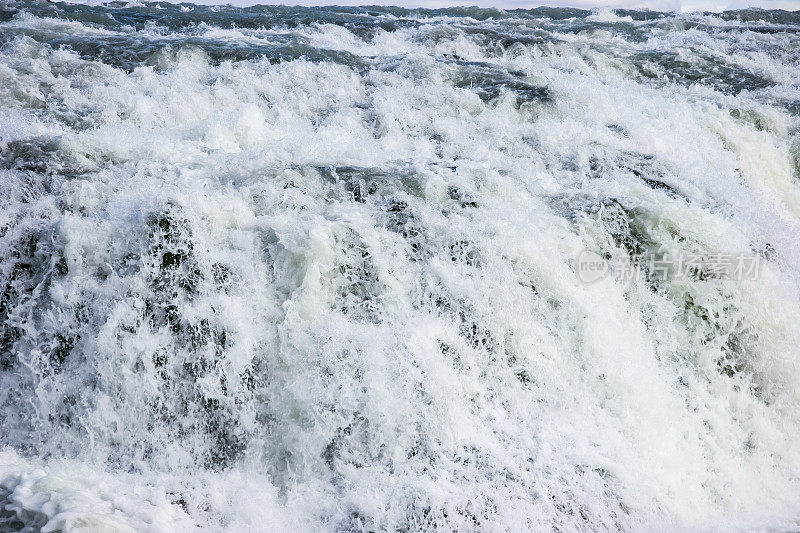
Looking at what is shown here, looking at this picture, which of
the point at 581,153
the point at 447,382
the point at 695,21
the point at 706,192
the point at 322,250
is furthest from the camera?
the point at 695,21

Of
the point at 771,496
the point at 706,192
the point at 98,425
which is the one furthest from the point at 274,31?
the point at 771,496

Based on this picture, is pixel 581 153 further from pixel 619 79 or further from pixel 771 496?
pixel 619 79

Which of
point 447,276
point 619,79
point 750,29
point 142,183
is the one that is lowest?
point 447,276

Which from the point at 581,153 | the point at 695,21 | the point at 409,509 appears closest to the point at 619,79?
the point at 581,153

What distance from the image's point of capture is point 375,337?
3852mm

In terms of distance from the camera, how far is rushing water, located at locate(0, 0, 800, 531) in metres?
3.39

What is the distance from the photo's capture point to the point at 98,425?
353 centimetres

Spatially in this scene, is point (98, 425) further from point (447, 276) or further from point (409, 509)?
point (447, 276)

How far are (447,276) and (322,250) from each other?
928 millimetres

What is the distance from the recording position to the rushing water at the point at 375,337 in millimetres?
3389

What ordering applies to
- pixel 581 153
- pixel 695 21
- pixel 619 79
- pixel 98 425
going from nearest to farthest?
pixel 98 425
pixel 581 153
pixel 619 79
pixel 695 21

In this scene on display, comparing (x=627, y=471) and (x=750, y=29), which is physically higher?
(x=750, y=29)

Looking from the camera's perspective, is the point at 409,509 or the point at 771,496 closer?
the point at 409,509

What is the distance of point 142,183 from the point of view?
4.71 meters
